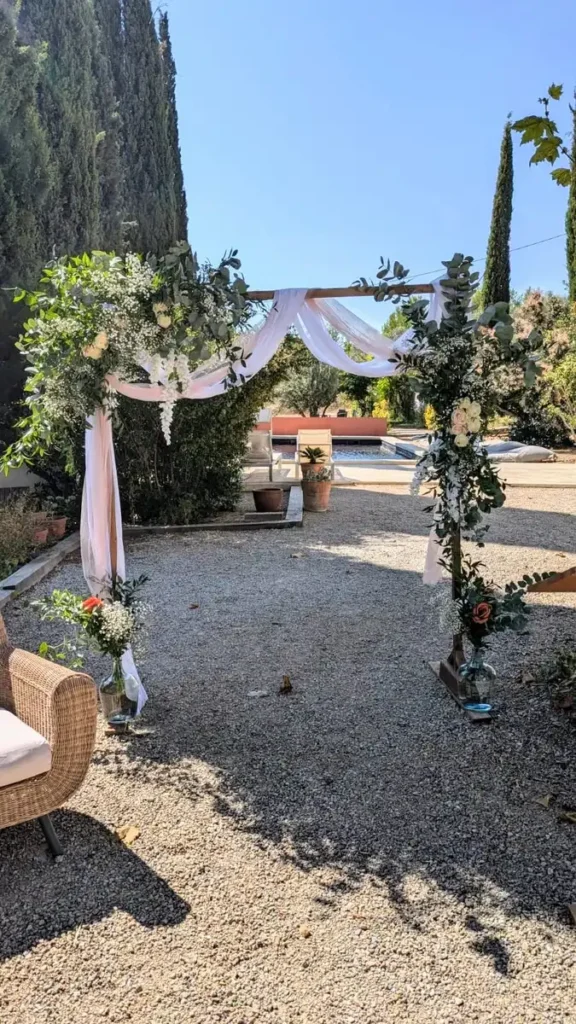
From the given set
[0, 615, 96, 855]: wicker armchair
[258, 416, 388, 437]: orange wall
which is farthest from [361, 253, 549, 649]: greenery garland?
[258, 416, 388, 437]: orange wall

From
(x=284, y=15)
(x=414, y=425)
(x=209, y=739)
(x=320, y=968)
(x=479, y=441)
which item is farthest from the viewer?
(x=414, y=425)

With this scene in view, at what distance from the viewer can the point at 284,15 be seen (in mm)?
8750

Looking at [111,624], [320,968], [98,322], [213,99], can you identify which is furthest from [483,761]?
[213,99]

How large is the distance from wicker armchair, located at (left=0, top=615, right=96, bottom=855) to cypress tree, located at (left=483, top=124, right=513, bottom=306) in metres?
22.9

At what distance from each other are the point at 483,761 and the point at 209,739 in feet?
4.13

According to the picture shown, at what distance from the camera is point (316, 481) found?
975 centimetres

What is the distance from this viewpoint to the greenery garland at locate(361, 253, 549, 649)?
346 cm

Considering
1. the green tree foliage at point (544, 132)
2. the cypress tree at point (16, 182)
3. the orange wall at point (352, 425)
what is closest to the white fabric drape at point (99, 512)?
the green tree foliage at point (544, 132)

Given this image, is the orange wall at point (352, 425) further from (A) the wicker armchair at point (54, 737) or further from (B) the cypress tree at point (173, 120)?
(A) the wicker armchair at point (54, 737)

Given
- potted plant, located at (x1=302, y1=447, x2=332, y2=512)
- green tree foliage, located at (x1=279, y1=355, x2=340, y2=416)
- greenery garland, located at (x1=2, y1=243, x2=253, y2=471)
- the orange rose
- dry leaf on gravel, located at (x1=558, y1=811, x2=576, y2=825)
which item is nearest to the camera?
dry leaf on gravel, located at (x1=558, y1=811, x2=576, y2=825)

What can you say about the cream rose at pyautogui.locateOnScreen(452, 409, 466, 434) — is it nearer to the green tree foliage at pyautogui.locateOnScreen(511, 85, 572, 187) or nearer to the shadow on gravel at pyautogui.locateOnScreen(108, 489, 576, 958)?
the green tree foliage at pyautogui.locateOnScreen(511, 85, 572, 187)

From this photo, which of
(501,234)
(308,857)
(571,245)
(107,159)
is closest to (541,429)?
(571,245)

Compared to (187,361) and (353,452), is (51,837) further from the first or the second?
(353,452)

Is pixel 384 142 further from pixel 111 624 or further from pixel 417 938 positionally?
pixel 417 938
